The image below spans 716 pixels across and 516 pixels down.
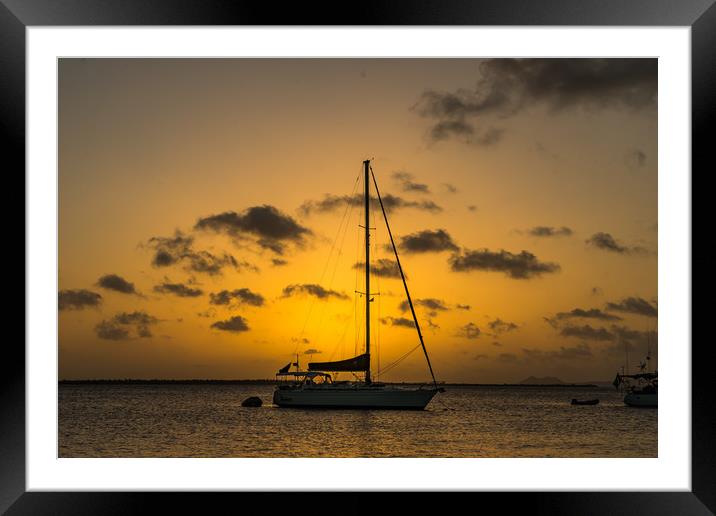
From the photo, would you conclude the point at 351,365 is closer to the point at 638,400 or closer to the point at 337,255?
the point at 337,255

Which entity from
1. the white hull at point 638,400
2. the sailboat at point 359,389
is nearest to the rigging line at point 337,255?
the sailboat at point 359,389

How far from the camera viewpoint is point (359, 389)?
66.6 feet

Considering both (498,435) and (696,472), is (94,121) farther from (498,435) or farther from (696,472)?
(696,472)

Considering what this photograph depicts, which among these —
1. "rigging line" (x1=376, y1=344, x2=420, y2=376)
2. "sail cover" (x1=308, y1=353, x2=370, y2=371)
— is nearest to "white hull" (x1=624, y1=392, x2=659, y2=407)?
"rigging line" (x1=376, y1=344, x2=420, y2=376)

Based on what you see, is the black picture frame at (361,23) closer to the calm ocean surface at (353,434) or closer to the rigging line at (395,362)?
the calm ocean surface at (353,434)

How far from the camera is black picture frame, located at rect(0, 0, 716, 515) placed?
3.63m

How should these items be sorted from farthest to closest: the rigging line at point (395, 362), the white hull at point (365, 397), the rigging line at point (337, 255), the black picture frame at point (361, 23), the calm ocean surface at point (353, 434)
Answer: the rigging line at point (395, 362) → the rigging line at point (337, 255) → the white hull at point (365, 397) → the calm ocean surface at point (353, 434) → the black picture frame at point (361, 23)

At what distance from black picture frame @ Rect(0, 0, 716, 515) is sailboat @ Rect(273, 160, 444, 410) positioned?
46.3 ft

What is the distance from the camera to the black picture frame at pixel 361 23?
3.63 m

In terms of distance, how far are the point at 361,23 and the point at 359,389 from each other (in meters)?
17.1

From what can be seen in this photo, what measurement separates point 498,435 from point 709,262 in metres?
18.5

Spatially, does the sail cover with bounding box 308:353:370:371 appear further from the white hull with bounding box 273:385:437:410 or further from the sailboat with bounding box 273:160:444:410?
the white hull with bounding box 273:385:437:410

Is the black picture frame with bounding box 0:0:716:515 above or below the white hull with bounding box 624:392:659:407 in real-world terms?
above

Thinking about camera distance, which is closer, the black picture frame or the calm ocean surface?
the black picture frame
